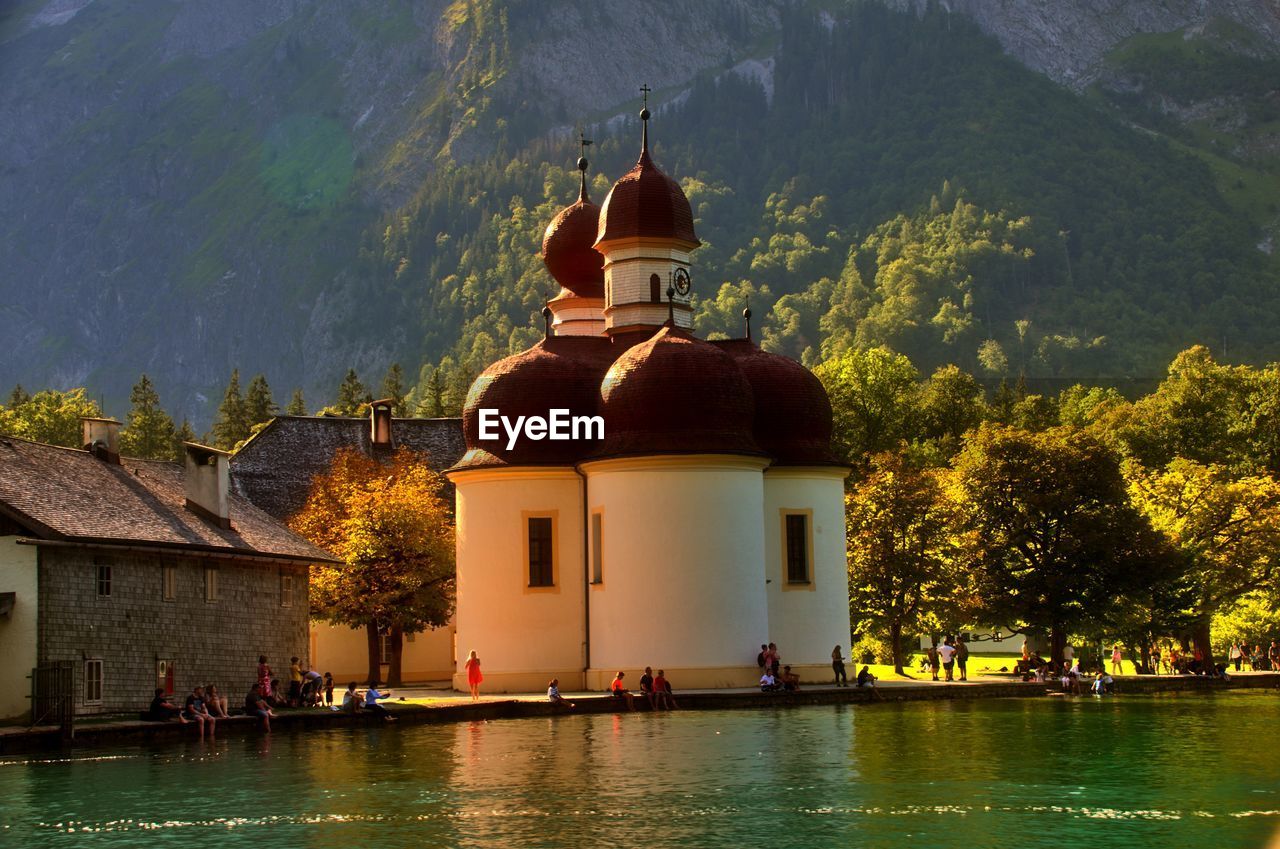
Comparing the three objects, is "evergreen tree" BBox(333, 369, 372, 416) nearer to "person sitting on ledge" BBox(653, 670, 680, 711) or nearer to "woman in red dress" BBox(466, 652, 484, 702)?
"woman in red dress" BBox(466, 652, 484, 702)

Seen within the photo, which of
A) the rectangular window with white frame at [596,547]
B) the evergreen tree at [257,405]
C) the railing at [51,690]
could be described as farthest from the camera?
the evergreen tree at [257,405]

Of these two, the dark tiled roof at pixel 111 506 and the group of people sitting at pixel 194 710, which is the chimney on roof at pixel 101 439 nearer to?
the dark tiled roof at pixel 111 506

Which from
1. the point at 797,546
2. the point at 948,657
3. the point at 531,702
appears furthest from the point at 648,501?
the point at 948,657

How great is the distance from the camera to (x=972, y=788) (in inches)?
1179

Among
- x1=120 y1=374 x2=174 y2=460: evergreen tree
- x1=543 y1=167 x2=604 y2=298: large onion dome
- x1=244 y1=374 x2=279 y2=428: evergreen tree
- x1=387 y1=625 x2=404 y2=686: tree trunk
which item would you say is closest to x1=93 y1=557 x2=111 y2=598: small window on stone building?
x1=387 y1=625 x2=404 y2=686: tree trunk

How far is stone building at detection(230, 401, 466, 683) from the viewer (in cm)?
6950

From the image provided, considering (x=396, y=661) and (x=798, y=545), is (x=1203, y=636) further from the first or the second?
(x=396, y=661)

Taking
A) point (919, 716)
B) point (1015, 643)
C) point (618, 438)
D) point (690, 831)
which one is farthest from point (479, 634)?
point (1015, 643)

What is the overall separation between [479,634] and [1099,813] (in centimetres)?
3346

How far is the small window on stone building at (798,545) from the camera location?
59281mm

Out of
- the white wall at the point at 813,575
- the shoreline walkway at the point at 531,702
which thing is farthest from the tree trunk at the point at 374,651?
the white wall at the point at 813,575

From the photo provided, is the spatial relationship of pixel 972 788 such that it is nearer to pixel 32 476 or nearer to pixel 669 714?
pixel 669 714

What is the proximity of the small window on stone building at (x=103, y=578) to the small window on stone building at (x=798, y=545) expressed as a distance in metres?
22.9

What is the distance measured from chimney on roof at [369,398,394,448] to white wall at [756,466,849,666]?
80.2 ft
